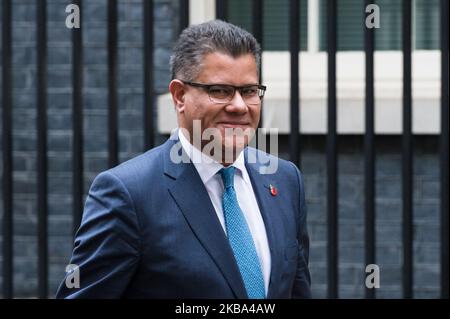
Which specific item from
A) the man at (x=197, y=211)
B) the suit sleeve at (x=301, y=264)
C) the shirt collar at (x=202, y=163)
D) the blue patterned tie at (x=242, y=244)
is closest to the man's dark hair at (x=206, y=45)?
the man at (x=197, y=211)

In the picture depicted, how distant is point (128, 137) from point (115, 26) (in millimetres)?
2457

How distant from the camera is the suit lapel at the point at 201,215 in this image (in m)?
2.71

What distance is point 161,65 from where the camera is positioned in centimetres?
658

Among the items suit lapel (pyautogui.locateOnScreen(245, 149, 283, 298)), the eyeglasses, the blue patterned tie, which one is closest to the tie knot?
the blue patterned tie

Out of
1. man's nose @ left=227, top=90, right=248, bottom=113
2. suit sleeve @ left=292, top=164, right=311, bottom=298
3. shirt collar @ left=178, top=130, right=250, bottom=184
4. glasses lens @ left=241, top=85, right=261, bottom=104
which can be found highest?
glasses lens @ left=241, top=85, right=261, bottom=104

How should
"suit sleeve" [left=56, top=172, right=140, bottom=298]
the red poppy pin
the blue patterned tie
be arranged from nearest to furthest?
1. "suit sleeve" [left=56, top=172, right=140, bottom=298]
2. the blue patterned tie
3. the red poppy pin

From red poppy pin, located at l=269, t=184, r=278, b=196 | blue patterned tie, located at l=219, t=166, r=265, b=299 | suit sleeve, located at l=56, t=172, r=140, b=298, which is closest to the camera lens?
suit sleeve, located at l=56, t=172, r=140, b=298

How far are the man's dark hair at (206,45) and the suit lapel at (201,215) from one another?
21 cm

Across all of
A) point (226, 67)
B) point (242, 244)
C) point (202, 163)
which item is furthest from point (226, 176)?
point (226, 67)

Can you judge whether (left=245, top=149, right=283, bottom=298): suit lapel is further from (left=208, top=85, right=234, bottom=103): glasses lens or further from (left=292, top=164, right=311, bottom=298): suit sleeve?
(left=208, top=85, right=234, bottom=103): glasses lens

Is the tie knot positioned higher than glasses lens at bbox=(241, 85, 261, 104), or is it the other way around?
glasses lens at bbox=(241, 85, 261, 104)

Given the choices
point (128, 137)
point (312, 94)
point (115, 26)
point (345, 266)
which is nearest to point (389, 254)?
point (345, 266)

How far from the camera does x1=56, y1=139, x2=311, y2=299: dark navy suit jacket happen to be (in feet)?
8.70
